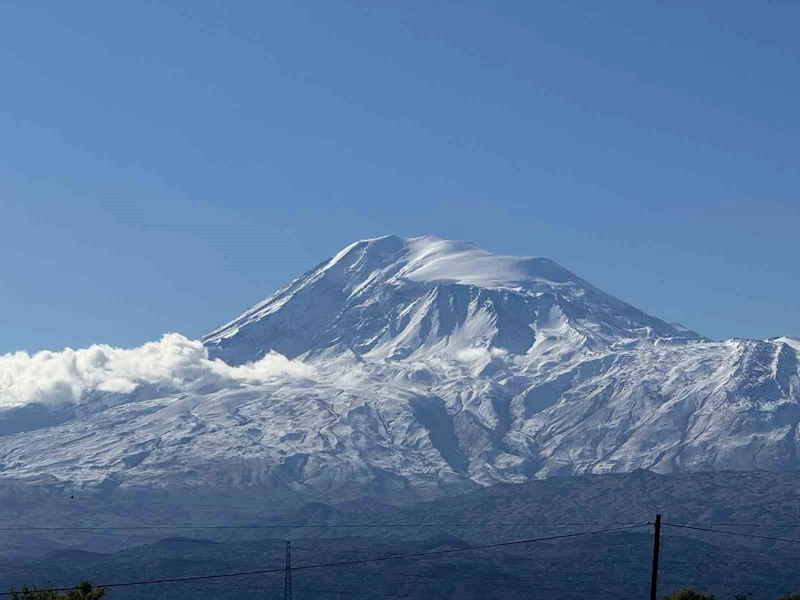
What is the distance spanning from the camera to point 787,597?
146500 mm

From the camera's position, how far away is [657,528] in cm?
7725

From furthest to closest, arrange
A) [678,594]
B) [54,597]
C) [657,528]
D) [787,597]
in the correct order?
1. [787,597]
2. [678,594]
3. [54,597]
4. [657,528]

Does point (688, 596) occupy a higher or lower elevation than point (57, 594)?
lower

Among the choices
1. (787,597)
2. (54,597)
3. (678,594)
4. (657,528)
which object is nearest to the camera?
(657,528)

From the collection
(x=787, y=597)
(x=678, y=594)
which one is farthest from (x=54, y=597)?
(x=787, y=597)

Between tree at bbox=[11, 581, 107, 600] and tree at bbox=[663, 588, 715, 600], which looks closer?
tree at bbox=[11, 581, 107, 600]

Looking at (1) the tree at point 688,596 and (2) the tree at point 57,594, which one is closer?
(2) the tree at point 57,594

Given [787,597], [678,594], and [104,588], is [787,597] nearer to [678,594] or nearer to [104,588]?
[678,594]

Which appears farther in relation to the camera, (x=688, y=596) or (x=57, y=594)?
(x=688, y=596)

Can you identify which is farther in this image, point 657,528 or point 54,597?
point 54,597

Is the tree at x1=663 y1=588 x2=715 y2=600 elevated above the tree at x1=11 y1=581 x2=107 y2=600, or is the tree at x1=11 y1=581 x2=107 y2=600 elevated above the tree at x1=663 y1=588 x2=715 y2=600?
the tree at x1=11 y1=581 x2=107 y2=600

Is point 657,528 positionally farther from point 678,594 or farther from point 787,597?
point 787,597

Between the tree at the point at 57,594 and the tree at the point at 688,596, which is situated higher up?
the tree at the point at 57,594

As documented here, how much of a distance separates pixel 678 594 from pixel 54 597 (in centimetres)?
6510
